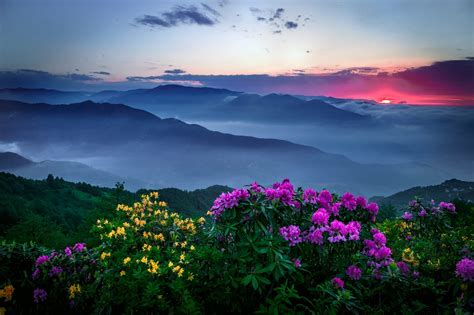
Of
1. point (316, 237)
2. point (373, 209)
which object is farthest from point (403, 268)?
point (316, 237)

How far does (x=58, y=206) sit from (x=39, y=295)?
4514 cm

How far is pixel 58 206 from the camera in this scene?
45.6m

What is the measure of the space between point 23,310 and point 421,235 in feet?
25.4

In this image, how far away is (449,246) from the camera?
6559 millimetres

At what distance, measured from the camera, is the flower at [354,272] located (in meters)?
4.80

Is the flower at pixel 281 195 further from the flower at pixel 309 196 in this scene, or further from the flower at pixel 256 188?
the flower at pixel 309 196

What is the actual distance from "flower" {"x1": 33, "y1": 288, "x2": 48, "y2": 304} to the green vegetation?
9.03 feet

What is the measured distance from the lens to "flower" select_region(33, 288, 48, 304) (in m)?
5.14

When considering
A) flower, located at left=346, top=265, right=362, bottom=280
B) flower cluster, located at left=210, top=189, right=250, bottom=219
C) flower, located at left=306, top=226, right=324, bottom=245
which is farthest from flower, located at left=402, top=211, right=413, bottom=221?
flower cluster, located at left=210, top=189, right=250, bottom=219

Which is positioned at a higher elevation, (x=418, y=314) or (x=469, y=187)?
(x=418, y=314)

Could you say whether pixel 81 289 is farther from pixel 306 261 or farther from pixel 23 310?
pixel 306 261

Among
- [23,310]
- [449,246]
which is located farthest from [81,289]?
[449,246]

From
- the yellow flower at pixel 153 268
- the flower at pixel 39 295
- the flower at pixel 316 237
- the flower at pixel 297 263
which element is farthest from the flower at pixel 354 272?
the flower at pixel 39 295

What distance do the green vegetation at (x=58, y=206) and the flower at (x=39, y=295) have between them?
9.03 ft
